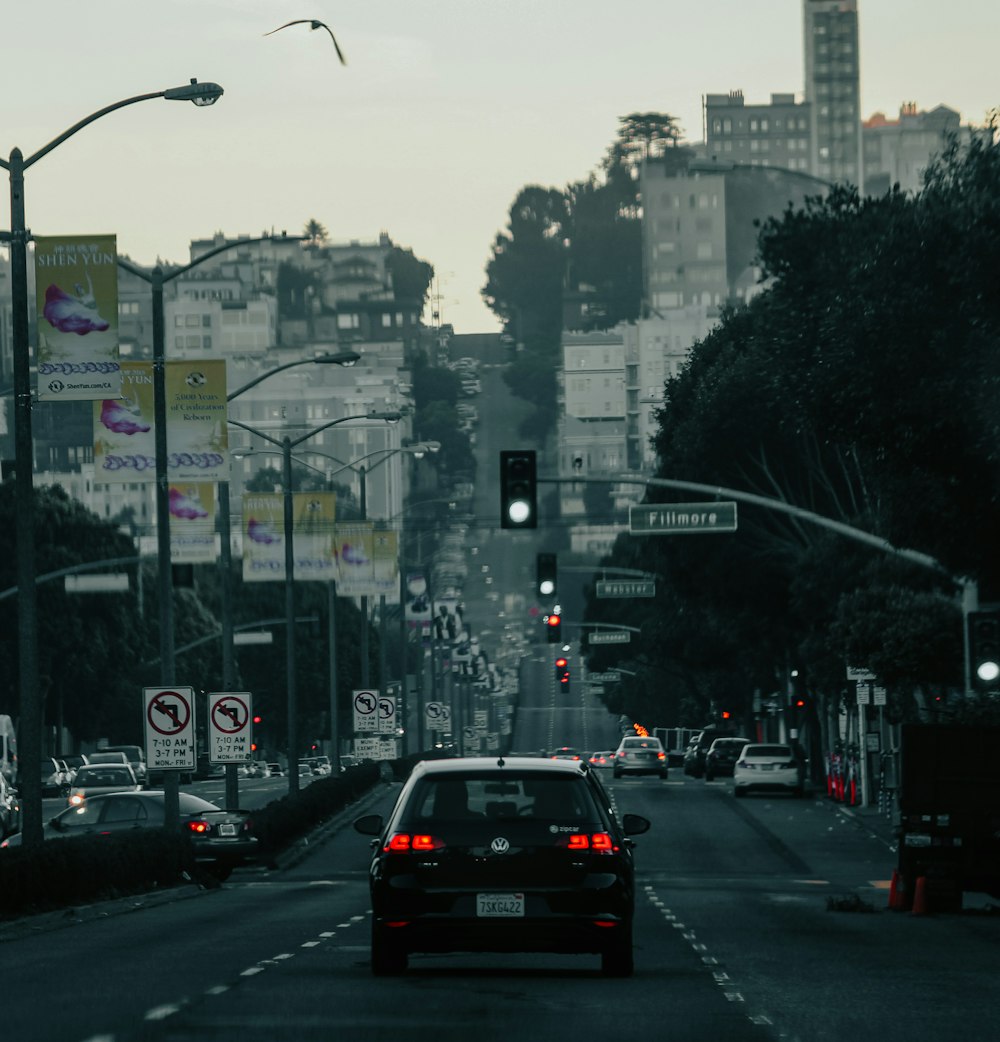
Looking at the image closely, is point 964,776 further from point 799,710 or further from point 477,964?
point 799,710

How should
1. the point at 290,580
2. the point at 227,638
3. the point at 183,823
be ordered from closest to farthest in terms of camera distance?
the point at 183,823 < the point at 227,638 < the point at 290,580

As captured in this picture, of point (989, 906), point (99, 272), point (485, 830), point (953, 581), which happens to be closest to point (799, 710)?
point (953, 581)

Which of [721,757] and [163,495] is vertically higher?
[163,495]

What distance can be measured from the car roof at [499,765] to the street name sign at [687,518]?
73.4 feet

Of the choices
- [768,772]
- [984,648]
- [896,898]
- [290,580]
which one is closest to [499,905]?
[896,898]

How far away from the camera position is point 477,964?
19984 mm

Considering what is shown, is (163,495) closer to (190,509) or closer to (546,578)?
(190,509)

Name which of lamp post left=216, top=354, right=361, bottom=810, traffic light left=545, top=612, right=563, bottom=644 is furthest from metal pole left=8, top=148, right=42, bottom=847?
traffic light left=545, top=612, right=563, bottom=644

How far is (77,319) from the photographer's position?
2598 cm

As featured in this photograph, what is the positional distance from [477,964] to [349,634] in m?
113

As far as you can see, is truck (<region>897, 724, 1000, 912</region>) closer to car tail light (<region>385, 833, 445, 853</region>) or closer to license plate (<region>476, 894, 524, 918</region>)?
license plate (<region>476, 894, 524, 918</region>)

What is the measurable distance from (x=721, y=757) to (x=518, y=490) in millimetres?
50089

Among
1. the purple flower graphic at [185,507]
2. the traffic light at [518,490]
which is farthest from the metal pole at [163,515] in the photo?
the traffic light at [518,490]

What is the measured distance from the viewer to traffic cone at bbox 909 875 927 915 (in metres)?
28.7
